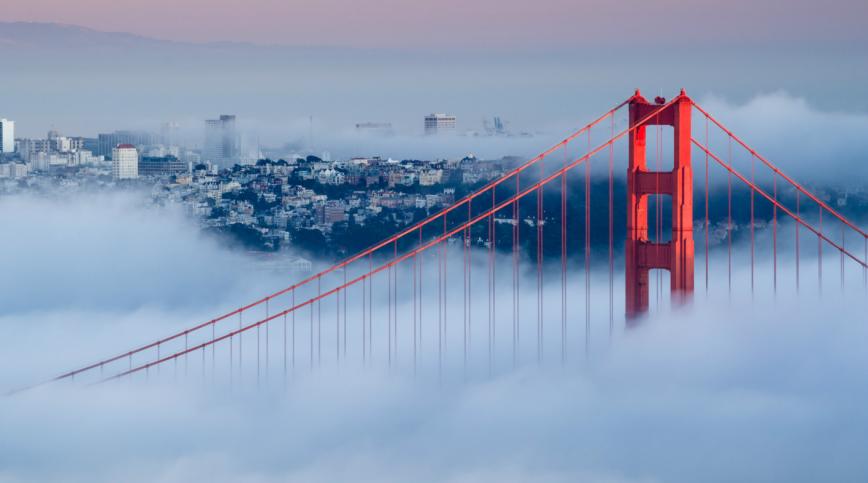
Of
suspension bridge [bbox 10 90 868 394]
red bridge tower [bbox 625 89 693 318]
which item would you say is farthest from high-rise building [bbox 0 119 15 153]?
red bridge tower [bbox 625 89 693 318]

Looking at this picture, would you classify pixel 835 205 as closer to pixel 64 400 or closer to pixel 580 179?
pixel 580 179

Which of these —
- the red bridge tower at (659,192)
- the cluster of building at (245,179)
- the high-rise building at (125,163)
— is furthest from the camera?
the high-rise building at (125,163)

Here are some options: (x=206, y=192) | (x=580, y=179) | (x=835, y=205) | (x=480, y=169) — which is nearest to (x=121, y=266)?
(x=206, y=192)

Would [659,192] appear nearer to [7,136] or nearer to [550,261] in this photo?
[550,261]

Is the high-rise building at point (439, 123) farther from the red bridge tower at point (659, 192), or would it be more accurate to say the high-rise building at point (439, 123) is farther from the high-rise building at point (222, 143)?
the red bridge tower at point (659, 192)

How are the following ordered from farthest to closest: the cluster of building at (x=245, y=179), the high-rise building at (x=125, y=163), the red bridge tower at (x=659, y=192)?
1. the high-rise building at (x=125, y=163)
2. the cluster of building at (x=245, y=179)
3. the red bridge tower at (x=659, y=192)

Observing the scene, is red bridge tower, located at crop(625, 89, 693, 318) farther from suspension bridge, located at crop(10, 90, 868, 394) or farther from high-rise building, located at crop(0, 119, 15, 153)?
high-rise building, located at crop(0, 119, 15, 153)

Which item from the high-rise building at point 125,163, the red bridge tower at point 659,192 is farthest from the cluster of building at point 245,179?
the red bridge tower at point 659,192
